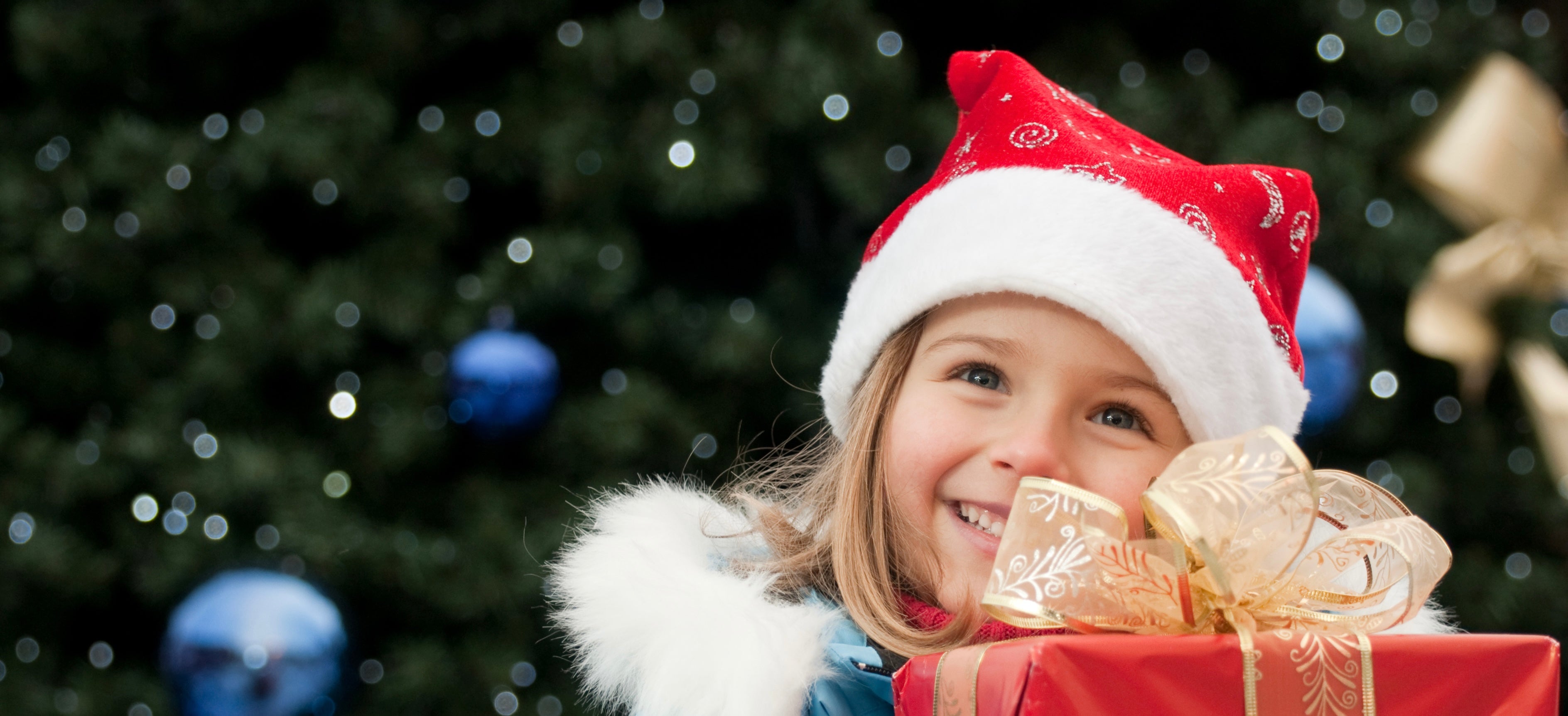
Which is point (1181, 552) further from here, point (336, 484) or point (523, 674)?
point (336, 484)

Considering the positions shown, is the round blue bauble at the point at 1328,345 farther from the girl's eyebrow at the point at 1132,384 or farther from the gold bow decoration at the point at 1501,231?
the girl's eyebrow at the point at 1132,384

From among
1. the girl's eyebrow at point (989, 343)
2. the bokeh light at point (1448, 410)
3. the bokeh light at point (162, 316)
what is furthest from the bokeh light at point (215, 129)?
the bokeh light at point (1448, 410)

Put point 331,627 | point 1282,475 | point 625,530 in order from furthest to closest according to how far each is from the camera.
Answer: point 331,627, point 625,530, point 1282,475

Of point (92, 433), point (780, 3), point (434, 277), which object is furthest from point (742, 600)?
point (92, 433)

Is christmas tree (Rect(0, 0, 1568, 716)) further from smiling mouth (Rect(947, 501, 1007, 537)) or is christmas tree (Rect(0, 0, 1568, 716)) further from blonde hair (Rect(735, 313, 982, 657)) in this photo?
smiling mouth (Rect(947, 501, 1007, 537))

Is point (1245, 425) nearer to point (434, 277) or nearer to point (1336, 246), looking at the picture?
point (1336, 246)

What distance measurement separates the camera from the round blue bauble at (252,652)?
118 centimetres

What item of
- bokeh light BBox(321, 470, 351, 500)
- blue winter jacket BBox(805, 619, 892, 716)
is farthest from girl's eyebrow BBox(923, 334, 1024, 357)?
bokeh light BBox(321, 470, 351, 500)

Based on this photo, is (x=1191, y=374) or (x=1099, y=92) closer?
(x=1191, y=374)

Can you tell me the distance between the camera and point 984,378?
779 millimetres

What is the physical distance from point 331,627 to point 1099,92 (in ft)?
3.68

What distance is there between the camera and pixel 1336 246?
4.84 ft

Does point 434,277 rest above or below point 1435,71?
below

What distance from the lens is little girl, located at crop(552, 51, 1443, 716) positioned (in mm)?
716
